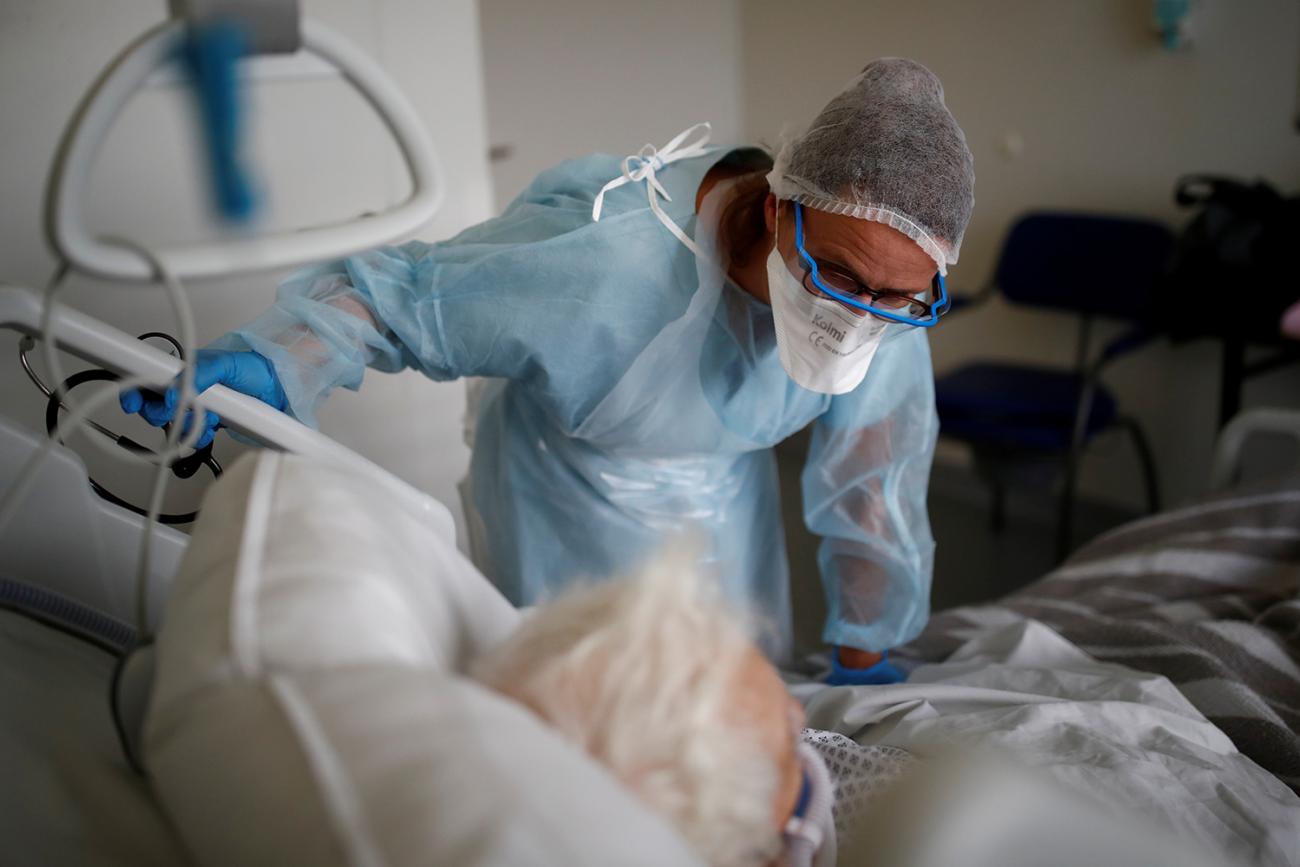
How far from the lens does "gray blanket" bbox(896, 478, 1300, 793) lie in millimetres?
1312

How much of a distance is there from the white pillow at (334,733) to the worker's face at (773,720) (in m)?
0.13

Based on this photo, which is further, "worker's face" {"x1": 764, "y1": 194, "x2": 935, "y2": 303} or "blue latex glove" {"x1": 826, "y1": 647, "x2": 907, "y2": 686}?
"blue latex glove" {"x1": 826, "y1": 647, "x2": 907, "y2": 686}

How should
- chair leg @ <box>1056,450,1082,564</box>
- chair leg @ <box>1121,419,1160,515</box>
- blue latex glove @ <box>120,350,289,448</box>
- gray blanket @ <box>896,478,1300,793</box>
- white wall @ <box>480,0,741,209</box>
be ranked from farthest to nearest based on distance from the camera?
1. white wall @ <box>480,0,741,209</box>
2. chair leg @ <box>1121,419,1160,515</box>
3. chair leg @ <box>1056,450,1082,564</box>
4. gray blanket @ <box>896,478,1300,793</box>
5. blue latex glove @ <box>120,350,289,448</box>

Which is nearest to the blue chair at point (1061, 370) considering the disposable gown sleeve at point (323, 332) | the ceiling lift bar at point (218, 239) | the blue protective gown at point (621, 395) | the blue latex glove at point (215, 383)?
the blue protective gown at point (621, 395)

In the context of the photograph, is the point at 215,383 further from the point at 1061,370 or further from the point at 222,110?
the point at 1061,370

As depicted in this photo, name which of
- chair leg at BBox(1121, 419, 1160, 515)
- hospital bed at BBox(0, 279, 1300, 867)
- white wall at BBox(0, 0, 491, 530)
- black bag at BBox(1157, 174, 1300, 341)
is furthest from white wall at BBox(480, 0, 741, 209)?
hospital bed at BBox(0, 279, 1300, 867)

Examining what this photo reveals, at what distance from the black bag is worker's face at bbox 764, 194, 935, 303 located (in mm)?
1625

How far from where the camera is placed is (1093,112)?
292 centimetres

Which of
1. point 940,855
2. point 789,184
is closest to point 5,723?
point 940,855

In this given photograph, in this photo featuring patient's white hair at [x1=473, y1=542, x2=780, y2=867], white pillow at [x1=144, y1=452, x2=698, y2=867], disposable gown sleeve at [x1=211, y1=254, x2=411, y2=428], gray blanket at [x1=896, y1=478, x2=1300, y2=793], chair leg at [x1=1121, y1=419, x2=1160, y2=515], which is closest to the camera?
white pillow at [x1=144, y1=452, x2=698, y2=867]

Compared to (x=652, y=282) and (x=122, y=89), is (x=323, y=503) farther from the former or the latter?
(x=652, y=282)

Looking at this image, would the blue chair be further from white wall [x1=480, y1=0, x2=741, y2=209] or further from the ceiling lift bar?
the ceiling lift bar

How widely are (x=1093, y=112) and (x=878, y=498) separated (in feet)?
6.79

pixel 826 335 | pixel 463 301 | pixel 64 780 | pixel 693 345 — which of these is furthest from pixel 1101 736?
pixel 64 780
